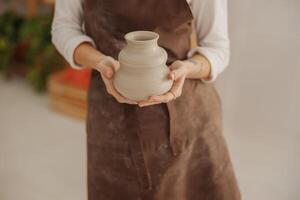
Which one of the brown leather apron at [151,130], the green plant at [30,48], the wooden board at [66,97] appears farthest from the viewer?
the green plant at [30,48]

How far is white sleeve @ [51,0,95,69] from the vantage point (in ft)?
3.74

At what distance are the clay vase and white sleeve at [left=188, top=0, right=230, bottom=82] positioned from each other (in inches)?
8.5

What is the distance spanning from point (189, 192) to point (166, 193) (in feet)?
0.36

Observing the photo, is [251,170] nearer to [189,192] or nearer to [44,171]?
[189,192]

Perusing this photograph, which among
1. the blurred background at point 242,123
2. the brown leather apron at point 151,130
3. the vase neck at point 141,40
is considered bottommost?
the blurred background at point 242,123

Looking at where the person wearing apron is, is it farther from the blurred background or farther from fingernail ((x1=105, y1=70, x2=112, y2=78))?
the blurred background

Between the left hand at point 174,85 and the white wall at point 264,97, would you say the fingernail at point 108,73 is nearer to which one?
the left hand at point 174,85

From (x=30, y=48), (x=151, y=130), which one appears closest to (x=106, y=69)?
(x=151, y=130)

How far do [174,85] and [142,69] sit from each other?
10 cm

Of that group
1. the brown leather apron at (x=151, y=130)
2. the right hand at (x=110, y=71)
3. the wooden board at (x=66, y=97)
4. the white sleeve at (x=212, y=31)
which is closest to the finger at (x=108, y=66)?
the right hand at (x=110, y=71)

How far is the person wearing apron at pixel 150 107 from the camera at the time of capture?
1088 mm

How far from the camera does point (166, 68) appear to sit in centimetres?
99

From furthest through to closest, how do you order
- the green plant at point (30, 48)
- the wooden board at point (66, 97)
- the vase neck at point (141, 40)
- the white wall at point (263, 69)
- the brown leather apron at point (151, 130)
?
the green plant at point (30, 48)
the wooden board at point (66, 97)
the white wall at point (263, 69)
the brown leather apron at point (151, 130)
the vase neck at point (141, 40)

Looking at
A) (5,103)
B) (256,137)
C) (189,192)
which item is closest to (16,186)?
(5,103)
